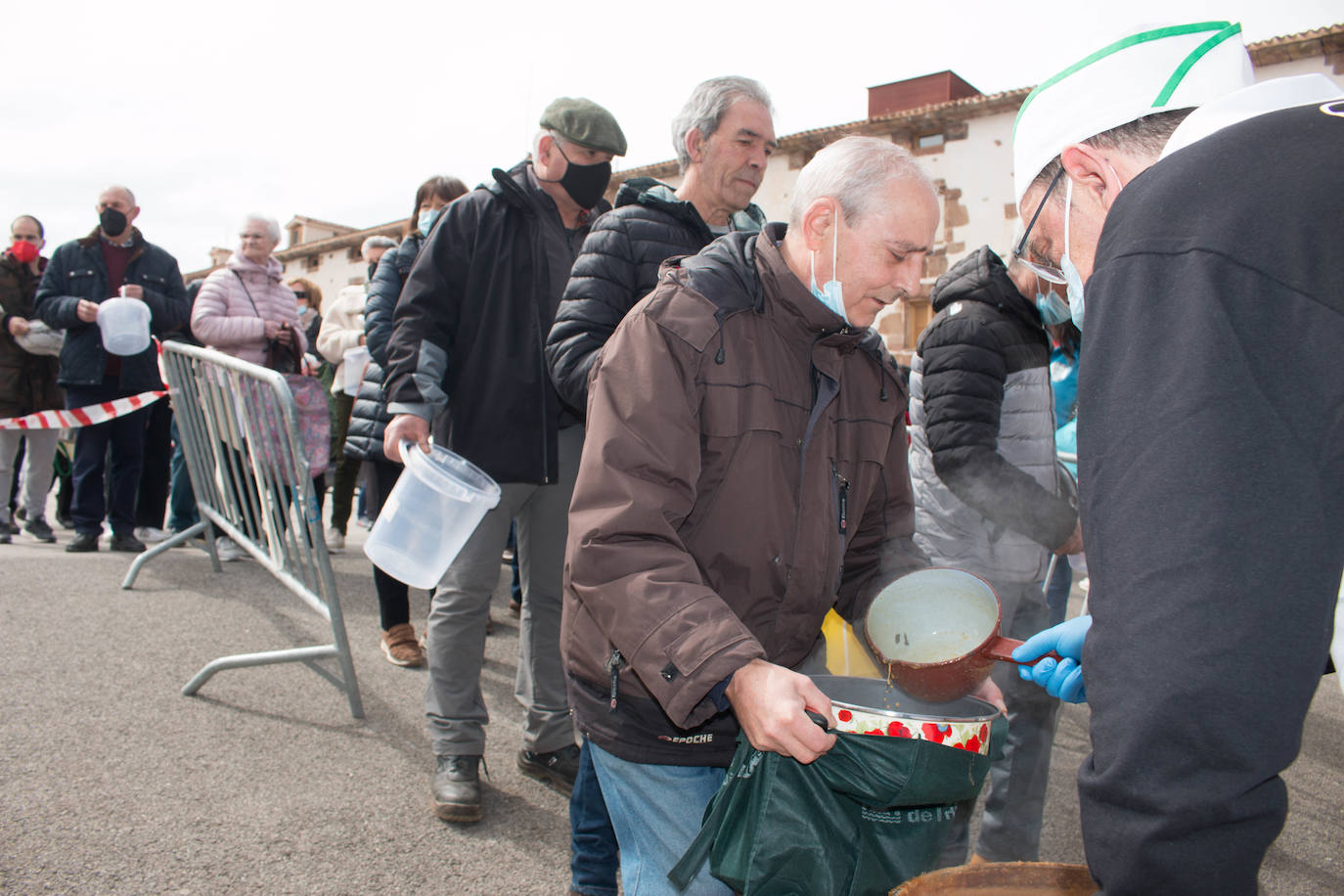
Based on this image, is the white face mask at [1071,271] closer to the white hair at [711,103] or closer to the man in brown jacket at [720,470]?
the man in brown jacket at [720,470]

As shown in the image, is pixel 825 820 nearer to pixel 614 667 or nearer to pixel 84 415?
pixel 614 667

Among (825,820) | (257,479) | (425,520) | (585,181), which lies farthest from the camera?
(257,479)

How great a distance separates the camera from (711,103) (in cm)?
275

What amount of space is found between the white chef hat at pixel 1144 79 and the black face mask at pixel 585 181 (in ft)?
6.55

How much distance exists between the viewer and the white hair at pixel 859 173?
1.58 m

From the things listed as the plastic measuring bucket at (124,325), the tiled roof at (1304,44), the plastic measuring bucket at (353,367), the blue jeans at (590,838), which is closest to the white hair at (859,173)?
the blue jeans at (590,838)

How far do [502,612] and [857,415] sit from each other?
363 cm

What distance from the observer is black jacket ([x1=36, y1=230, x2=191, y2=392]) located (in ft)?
17.2

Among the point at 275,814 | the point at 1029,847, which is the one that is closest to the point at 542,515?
the point at 275,814

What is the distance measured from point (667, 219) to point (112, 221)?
14.0 ft

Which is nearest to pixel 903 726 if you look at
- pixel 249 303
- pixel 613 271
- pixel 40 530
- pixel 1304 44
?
pixel 613 271

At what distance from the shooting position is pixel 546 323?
290 centimetres

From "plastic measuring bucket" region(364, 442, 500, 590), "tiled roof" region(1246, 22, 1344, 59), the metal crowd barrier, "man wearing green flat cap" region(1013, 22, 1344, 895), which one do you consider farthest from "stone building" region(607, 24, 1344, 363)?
"man wearing green flat cap" region(1013, 22, 1344, 895)

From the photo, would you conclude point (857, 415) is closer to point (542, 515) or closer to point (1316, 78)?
point (1316, 78)
